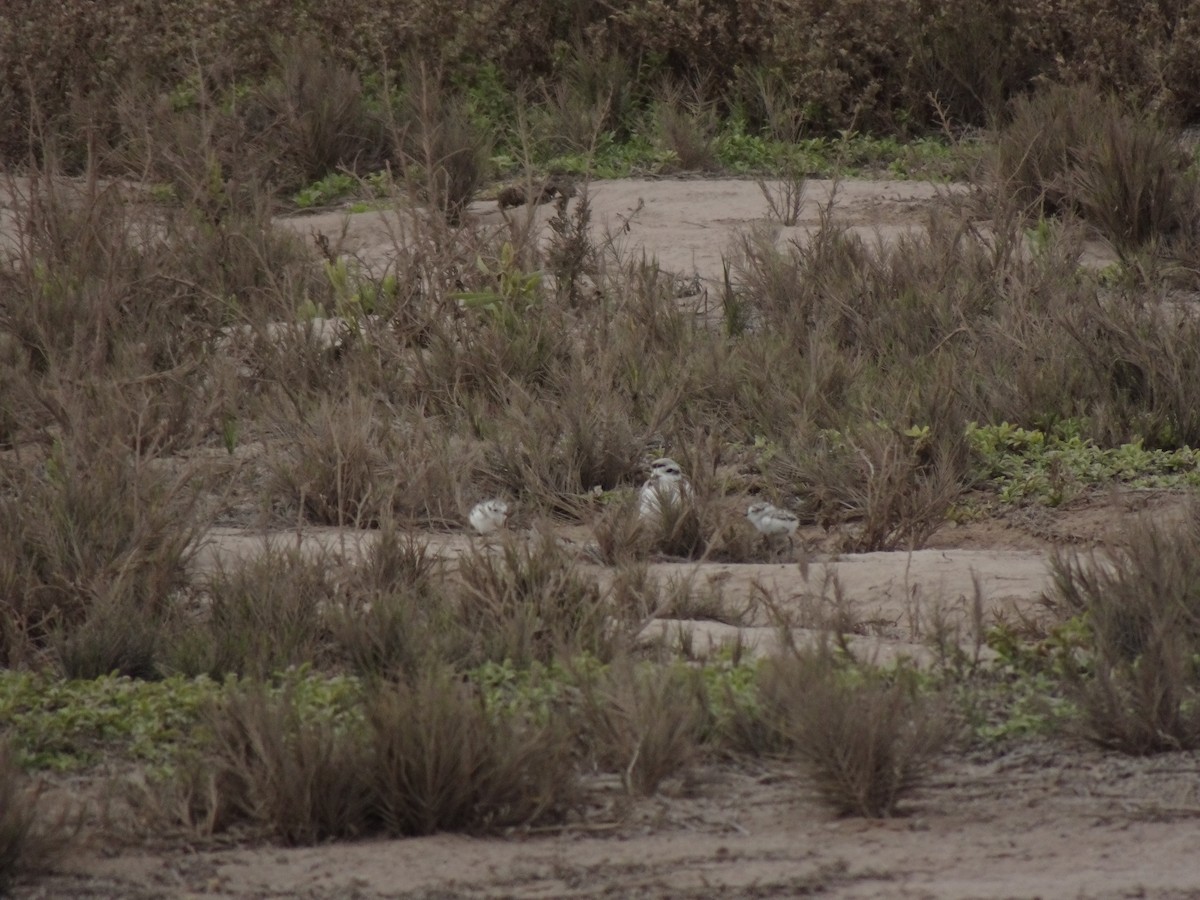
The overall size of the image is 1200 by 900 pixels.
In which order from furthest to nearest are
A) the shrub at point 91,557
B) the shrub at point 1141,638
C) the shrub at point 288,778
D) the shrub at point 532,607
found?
the shrub at point 91,557 < the shrub at point 532,607 < the shrub at point 1141,638 < the shrub at point 288,778

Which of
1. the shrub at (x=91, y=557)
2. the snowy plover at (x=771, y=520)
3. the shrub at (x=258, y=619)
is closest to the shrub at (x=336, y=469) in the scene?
the shrub at (x=91, y=557)

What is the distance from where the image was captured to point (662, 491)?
565cm

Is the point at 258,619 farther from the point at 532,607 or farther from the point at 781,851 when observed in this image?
the point at 781,851

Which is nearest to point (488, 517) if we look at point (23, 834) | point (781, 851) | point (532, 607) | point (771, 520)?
point (771, 520)

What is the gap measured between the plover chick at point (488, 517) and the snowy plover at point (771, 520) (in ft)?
2.65

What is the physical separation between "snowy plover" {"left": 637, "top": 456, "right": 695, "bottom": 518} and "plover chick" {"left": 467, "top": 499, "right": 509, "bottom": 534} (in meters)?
0.45

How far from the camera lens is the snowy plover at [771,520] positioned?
18.3ft

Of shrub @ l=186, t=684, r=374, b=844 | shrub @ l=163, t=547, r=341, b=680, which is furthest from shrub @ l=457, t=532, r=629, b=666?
shrub @ l=186, t=684, r=374, b=844

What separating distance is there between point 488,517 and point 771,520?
0.91 metres

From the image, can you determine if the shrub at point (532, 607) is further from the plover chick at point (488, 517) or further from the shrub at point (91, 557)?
the shrub at point (91, 557)

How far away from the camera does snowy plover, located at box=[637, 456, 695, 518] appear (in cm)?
562

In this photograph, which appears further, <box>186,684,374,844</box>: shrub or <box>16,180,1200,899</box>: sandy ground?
<box>186,684,374,844</box>: shrub

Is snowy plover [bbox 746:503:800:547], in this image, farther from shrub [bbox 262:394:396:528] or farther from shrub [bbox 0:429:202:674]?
shrub [bbox 0:429:202:674]

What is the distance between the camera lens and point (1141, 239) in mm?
8344
